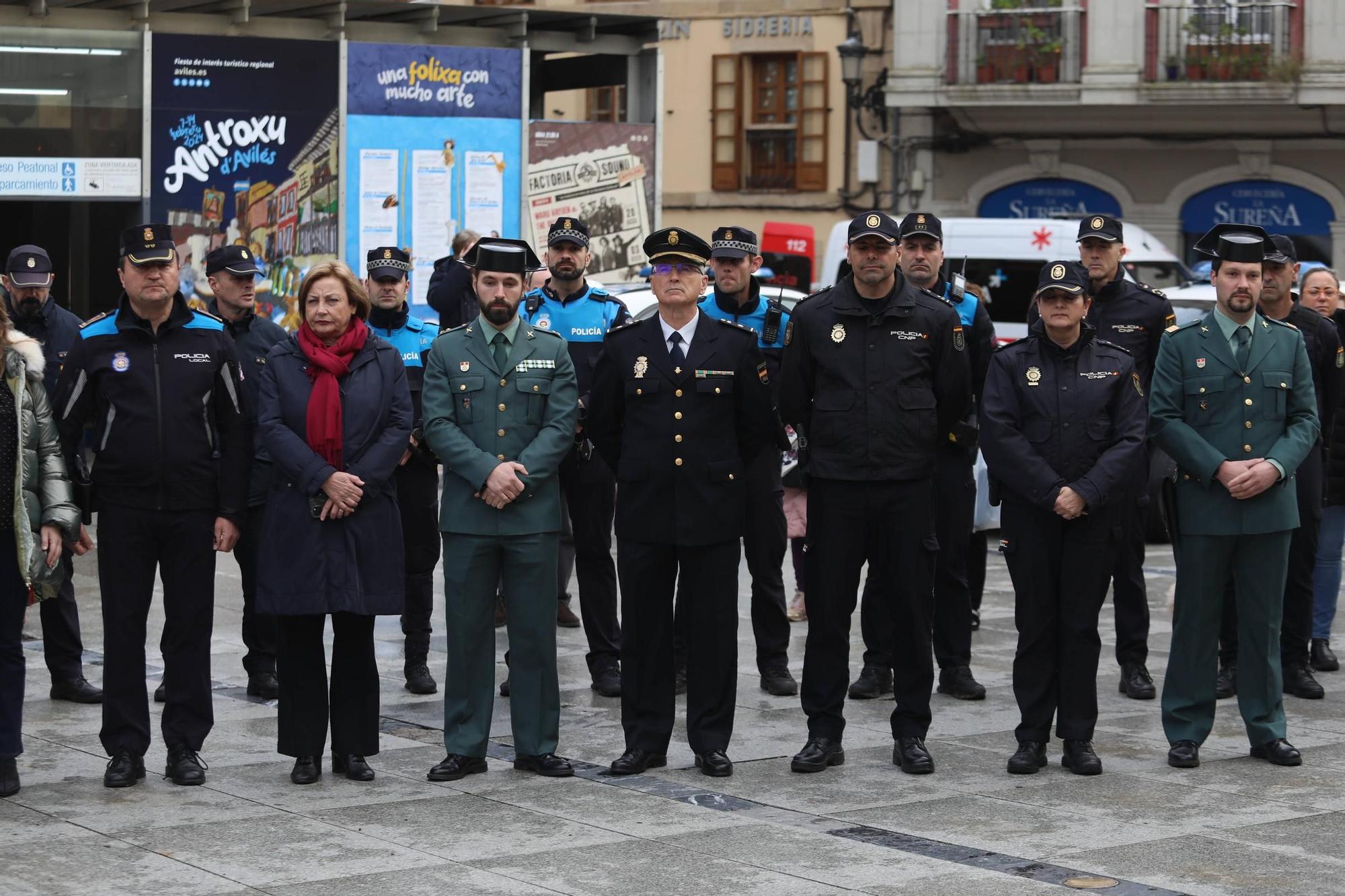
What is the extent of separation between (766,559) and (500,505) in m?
2.06

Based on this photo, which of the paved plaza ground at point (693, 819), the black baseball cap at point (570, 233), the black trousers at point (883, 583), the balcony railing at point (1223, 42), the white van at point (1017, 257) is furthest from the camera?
the balcony railing at point (1223, 42)

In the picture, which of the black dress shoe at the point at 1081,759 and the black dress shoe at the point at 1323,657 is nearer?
the black dress shoe at the point at 1081,759

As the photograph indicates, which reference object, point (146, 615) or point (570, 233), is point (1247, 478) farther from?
point (146, 615)

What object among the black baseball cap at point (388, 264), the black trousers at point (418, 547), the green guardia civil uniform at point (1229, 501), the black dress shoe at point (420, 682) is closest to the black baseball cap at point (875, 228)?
the green guardia civil uniform at point (1229, 501)

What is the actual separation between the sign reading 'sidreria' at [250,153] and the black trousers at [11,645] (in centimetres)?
1005

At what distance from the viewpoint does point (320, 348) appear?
7.61m

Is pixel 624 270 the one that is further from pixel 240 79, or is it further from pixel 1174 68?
pixel 1174 68

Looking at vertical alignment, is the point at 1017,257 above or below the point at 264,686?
above

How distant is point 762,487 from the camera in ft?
30.5

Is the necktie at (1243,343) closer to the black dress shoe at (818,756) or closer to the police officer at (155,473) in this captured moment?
the black dress shoe at (818,756)

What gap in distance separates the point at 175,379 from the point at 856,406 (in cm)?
251

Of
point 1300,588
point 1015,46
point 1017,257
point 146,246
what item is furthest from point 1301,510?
point 1015,46

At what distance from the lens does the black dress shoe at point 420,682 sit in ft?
31.0

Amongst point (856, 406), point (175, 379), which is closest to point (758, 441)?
point (856, 406)
